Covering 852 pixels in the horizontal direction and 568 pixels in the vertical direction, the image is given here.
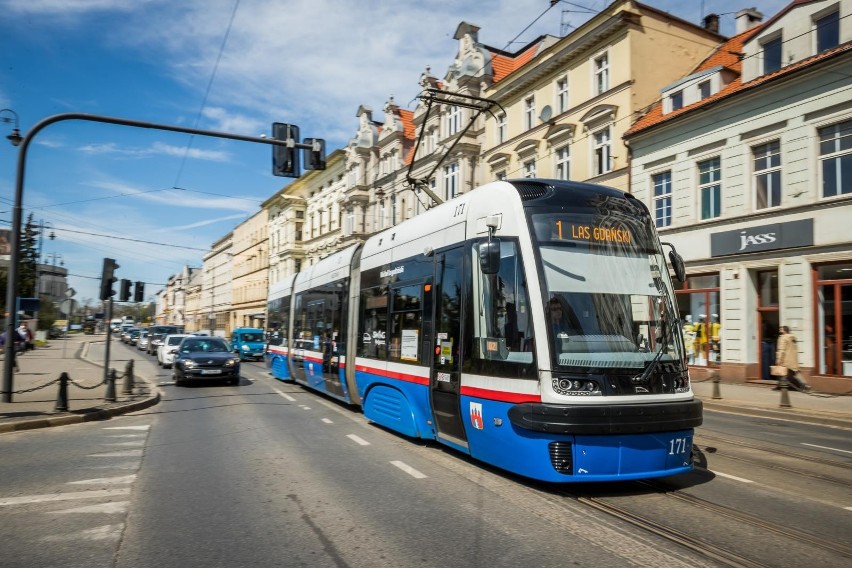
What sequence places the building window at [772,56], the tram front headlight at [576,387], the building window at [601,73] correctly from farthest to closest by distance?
the building window at [601,73] → the building window at [772,56] → the tram front headlight at [576,387]

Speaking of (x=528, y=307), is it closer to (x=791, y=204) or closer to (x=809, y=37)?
(x=791, y=204)

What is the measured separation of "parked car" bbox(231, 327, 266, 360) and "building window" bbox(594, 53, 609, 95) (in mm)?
21703

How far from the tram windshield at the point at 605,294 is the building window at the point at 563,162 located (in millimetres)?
20736

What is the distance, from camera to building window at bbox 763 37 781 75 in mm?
19891

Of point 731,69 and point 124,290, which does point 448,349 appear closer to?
point 124,290

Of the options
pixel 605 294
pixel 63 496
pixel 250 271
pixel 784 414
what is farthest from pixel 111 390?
pixel 250 271

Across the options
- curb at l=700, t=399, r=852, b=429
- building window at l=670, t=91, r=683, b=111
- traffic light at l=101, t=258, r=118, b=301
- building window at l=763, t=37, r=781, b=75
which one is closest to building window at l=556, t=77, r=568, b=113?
building window at l=670, t=91, r=683, b=111

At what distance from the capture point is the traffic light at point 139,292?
17672 millimetres

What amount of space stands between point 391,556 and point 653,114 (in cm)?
2292

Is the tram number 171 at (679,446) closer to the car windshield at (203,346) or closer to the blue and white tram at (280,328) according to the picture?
the blue and white tram at (280,328)

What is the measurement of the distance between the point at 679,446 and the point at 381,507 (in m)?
2.95

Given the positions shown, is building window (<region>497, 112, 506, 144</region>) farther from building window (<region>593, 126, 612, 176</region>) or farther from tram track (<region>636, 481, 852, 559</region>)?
tram track (<region>636, 481, 852, 559</region>)

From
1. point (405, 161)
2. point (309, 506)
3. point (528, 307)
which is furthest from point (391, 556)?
point (405, 161)

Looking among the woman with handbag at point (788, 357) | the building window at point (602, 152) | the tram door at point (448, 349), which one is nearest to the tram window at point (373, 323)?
the tram door at point (448, 349)
